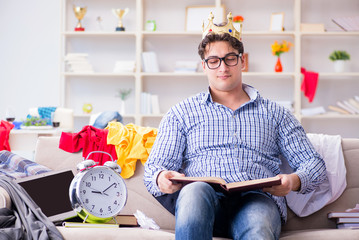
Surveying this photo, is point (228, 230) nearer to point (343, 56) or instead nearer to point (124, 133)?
point (124, 133)

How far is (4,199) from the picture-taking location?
190cm

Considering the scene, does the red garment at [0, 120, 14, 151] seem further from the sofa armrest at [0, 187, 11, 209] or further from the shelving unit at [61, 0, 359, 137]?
the sofa armrest at [0, 187, 11, 209]

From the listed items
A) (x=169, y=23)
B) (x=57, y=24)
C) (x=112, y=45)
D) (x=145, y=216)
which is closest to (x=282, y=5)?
(x=169, y=23)

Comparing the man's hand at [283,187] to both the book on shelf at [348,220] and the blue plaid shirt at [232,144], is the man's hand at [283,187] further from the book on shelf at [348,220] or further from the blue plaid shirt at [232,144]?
the book on shelf at [348,220]

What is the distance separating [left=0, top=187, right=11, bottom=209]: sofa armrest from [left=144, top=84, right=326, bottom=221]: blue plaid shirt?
0.54m

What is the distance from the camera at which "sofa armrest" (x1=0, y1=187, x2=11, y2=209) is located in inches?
74.4

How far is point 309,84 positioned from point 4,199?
3.96 m

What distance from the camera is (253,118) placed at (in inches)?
82.3

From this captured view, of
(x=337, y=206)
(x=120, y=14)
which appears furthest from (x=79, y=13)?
(x=337, y=206)

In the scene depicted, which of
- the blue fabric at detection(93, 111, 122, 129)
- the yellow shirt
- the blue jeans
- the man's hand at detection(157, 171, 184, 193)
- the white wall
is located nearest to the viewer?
the blue jeans

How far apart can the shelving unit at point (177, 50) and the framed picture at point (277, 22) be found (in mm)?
71

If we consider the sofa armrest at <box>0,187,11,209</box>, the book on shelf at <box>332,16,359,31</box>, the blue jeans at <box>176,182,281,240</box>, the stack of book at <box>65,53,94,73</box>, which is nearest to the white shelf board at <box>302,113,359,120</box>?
the book on shelf at <box>332,16,359,31</box>

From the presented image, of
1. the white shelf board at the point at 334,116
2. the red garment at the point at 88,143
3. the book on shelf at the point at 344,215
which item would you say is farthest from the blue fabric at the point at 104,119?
the white shelf board at the point at 334,116

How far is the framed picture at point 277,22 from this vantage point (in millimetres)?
5250
